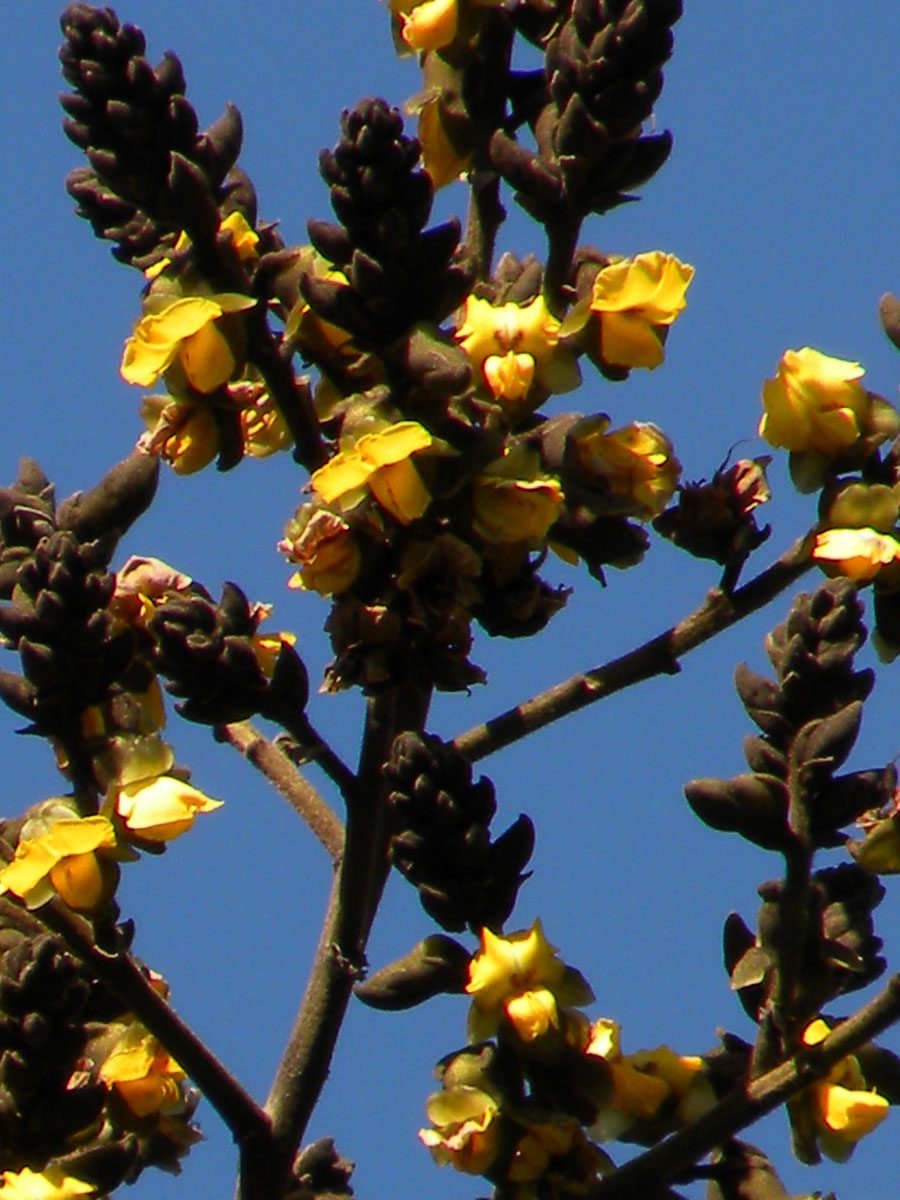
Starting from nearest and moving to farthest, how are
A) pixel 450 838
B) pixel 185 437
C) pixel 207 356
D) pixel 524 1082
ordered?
pixel 450 838 → pixel 524 1082 → pixel 207 356 → pixel 185 437

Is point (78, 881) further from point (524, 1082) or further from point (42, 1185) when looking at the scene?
point (524, 1082)

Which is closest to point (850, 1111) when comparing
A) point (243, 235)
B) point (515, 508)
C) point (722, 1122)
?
point (722, 1122)

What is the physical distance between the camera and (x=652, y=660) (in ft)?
6.91

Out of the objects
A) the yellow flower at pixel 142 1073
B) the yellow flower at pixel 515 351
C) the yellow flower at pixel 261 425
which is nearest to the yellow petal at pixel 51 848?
the yellow flower at pixel 142 1073

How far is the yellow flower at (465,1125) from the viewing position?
189 cm

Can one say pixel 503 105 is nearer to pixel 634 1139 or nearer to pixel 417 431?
pixel 417 431

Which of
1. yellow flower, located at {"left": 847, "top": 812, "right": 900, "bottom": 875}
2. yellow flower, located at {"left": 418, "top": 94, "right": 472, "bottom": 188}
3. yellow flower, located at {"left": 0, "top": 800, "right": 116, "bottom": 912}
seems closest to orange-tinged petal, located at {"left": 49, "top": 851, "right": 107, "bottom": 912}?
yellow flower, located at {"left": 0, "top": 800, "right": 116, "bottom": 912}

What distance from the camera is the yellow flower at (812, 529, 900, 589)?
193 centimetres

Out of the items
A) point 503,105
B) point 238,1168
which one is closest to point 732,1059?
point 238,1168

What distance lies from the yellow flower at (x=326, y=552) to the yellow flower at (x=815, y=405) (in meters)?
0.46

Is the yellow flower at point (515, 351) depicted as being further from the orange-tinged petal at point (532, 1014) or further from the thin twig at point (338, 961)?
the orange-tinged petal at point (532, 1014)

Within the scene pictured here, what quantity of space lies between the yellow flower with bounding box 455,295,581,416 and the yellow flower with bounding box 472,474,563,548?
16cm

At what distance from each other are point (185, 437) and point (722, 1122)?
2.74 feet

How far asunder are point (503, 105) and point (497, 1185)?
3.66 ft
